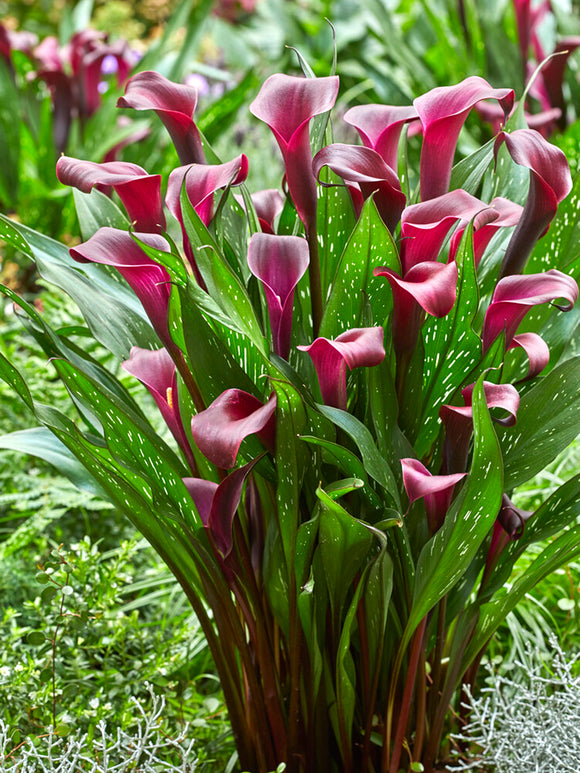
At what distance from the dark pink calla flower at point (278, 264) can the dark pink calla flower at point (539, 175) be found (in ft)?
0.57

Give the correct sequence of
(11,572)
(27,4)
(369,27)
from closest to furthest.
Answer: (11,572)
(369,27)
(27,4)

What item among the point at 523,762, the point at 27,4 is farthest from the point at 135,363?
the point at 27,4

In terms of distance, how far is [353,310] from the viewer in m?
0.65

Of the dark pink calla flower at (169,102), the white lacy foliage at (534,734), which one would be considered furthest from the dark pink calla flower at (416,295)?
the white lacy foliage at (534,734)

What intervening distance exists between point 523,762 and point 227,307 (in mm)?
537

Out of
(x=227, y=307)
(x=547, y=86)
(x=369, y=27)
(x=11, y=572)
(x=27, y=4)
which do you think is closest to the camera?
(x=227, y=307)

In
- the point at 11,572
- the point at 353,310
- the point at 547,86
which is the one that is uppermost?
the point at 353,310

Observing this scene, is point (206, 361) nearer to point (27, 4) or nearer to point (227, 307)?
point (227, 307)

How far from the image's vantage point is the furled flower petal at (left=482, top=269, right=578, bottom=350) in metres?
0.58

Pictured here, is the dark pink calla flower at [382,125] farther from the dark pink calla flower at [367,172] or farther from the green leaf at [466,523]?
the green leaf at [466,523]

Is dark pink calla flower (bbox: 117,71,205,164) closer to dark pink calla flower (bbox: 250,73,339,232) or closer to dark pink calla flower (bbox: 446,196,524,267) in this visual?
dark pink calla flower (bbox: 250,73,339,232)

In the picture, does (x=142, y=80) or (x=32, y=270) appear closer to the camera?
(x=142, y=80)

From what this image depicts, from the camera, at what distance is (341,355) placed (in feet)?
1.83

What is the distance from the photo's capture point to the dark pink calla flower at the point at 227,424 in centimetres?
53
